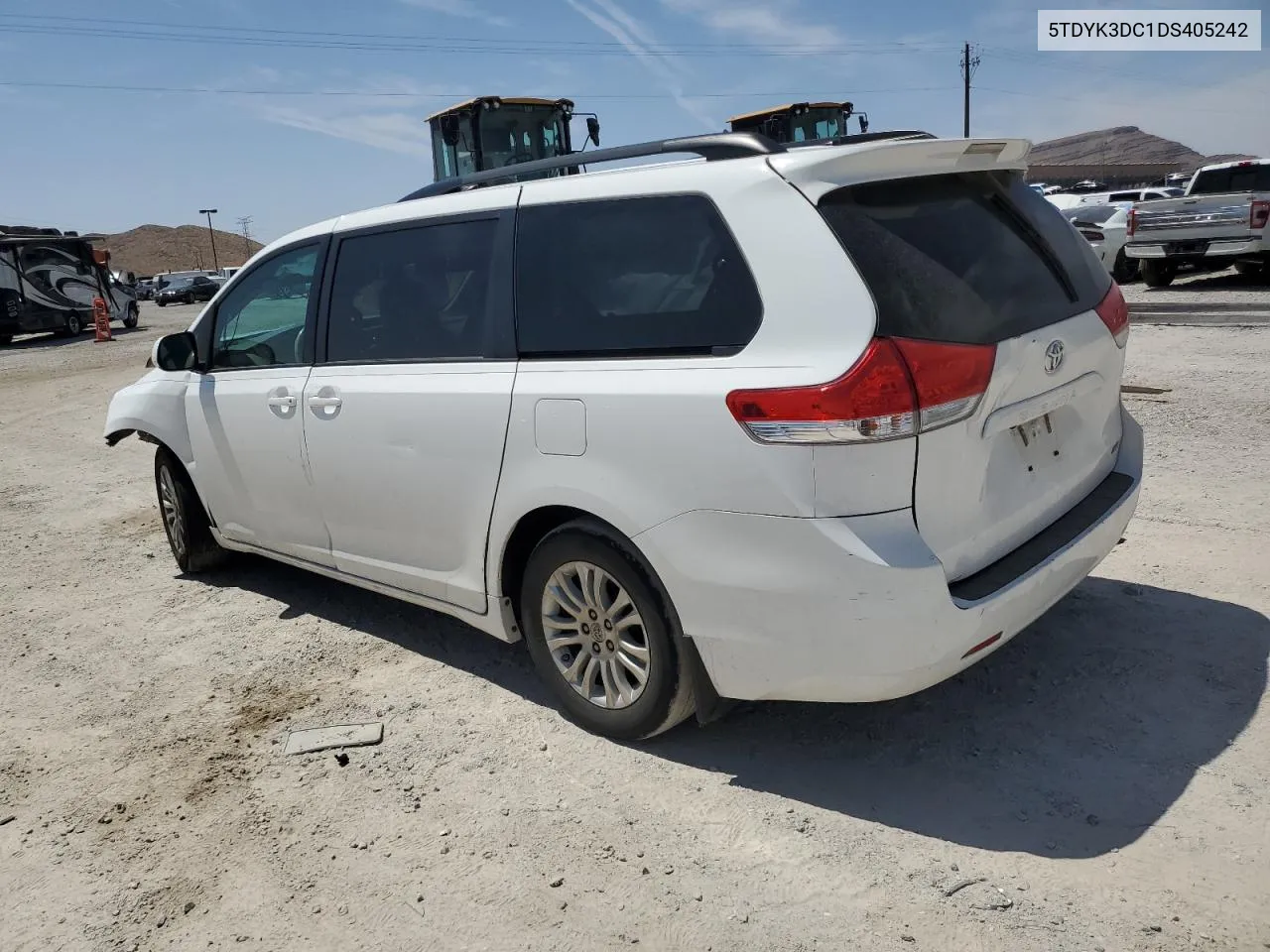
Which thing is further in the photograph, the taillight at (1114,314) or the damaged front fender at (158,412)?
the damaged front fender at (158,412)

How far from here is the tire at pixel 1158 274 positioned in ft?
56.7

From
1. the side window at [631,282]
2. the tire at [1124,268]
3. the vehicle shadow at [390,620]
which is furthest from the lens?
the tire at [1124,268]

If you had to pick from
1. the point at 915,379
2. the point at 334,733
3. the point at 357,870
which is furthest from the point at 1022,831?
the point at 334,733

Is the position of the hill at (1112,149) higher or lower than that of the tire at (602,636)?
higher

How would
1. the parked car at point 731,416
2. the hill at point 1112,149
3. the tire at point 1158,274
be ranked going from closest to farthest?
1. the parked car at point 731,416
2. the tire at point 1158,274
3. the hill at point 1112,149

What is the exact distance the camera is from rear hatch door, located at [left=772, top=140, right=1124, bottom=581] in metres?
2.82

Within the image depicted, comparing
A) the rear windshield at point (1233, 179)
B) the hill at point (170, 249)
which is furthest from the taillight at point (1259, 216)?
the hill at point (170, 249)

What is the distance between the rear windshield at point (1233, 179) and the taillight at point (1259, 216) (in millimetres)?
2062

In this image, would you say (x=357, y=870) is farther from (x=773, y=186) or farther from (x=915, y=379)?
(x=773, y=186)

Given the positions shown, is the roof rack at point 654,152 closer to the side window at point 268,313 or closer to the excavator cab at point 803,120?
the side window at point 268,313

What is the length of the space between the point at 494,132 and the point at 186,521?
1173 cm

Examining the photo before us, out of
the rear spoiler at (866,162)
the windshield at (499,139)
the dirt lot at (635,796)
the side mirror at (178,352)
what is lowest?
the dirt lot at (635,796)

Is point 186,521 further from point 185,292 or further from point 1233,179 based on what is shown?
point 185,292

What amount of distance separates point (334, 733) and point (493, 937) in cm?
141
